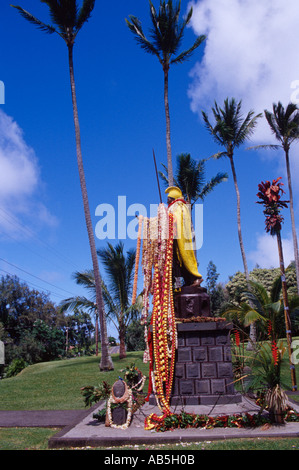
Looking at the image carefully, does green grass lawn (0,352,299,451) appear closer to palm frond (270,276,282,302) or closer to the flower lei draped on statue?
the flower lei draped on statue

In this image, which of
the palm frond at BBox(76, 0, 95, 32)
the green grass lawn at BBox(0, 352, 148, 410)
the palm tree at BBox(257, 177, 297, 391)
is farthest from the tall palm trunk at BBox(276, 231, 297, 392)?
the palm frond at BBox(76, 0, 95, 32)

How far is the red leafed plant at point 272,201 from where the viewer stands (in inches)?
426

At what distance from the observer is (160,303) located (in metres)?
7.55

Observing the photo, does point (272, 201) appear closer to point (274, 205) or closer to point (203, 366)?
point (274, 205)

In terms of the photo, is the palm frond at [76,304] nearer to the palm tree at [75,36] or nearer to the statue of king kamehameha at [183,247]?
the palm tree at [75,36]

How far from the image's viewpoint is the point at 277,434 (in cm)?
569

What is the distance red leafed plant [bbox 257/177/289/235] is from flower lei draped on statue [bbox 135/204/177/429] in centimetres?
398

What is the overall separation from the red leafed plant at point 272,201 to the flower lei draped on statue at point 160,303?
3979 millimetres

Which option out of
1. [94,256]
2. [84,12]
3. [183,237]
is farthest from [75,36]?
[183,237]

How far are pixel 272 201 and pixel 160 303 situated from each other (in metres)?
4.95

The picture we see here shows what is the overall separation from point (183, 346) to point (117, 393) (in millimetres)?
1491

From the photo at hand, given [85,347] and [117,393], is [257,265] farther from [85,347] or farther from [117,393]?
[117,393]

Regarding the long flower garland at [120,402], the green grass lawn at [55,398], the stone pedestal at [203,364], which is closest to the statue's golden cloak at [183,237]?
the stone pedestal at [203,364]

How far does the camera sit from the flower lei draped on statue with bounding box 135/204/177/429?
7.26 m
